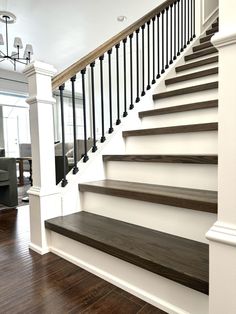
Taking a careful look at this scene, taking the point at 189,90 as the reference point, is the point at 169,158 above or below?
below

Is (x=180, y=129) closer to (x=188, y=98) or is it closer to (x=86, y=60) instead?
(x=188, y=98)

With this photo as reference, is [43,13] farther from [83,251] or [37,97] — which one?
[83,251]

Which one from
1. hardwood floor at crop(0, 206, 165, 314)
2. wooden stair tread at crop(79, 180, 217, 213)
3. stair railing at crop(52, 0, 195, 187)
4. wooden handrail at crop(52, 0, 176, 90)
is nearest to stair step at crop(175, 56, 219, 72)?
stair railing at crop(52, 0, 195, 187)

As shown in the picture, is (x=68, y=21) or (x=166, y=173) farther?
(x=68, y=21)

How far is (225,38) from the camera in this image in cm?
73

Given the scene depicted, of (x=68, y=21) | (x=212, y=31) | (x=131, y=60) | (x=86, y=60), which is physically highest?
(x=68, y=21)

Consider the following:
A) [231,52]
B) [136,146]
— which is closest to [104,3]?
[136,146]

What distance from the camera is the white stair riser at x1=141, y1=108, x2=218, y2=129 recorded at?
1.79m

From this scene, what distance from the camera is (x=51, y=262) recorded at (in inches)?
55.7

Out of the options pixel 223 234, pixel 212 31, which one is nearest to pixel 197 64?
pixel 212 31

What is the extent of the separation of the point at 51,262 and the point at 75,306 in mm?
431

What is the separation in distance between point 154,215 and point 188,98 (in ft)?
4.13

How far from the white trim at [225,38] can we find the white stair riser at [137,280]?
2.83 feet

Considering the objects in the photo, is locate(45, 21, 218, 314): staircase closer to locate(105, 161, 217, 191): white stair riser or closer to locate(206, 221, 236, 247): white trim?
locate(105, 161, 217, 191): white stair riser
